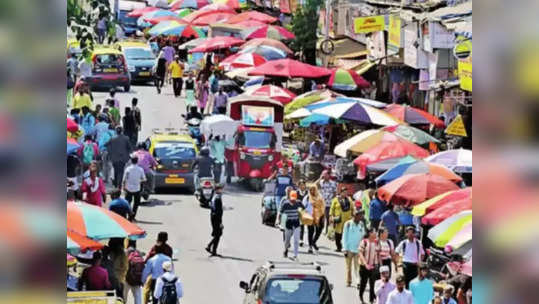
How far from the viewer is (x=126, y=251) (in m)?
16.5

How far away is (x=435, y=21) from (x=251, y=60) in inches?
385

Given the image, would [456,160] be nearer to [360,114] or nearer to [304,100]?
[360,114]

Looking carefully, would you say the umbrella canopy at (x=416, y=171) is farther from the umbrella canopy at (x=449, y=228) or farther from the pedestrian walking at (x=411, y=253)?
the umbrella canopy at (x=449, y=228)

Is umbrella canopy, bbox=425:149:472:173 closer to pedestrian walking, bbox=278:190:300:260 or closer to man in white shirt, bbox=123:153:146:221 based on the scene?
pedestrian walking, bbox=278:190:300:260

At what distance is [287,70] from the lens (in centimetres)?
3556

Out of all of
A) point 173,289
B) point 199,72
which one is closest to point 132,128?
point 199,72

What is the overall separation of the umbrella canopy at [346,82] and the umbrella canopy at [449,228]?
20.1m

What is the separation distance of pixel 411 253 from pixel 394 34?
62.8 feet

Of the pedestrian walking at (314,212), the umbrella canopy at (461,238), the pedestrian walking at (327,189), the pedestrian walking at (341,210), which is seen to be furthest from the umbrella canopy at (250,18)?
the umbrella canopy at (461,238)

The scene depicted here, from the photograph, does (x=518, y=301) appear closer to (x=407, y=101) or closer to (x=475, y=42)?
(x=475, y=42)

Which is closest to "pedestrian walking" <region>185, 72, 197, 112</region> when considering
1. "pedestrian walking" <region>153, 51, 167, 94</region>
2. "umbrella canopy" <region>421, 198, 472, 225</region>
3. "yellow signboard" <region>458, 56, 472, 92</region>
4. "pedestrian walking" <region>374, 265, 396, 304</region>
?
"pedestrian walking" <region>153, 51, 167, 94</region>

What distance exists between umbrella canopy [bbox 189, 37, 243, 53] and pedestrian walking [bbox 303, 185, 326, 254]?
23609mm

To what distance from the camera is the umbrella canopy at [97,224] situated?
1395 centimetres

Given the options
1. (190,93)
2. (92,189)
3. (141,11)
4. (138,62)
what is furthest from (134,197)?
(141,11)
